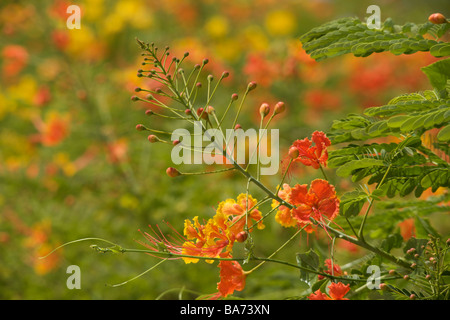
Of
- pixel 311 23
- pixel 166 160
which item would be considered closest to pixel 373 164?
pixel 166 160

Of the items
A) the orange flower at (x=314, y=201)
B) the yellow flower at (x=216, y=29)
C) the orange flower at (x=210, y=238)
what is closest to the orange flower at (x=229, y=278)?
the orange flower at (x=210, y=238)

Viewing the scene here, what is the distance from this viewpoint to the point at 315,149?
31.9 inches

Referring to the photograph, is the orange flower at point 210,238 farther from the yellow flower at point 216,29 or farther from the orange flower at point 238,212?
the yellow flower at point 216,29

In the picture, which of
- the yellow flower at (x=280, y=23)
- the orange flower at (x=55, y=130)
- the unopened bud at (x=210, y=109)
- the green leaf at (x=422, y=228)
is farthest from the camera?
the yellow flower at (x=280, y=23)

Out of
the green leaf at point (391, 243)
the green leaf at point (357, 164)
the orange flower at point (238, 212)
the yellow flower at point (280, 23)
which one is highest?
the yellow flower at point (280, 23)

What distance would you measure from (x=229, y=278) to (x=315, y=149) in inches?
10.2

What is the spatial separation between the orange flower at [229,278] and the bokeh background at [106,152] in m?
0.41

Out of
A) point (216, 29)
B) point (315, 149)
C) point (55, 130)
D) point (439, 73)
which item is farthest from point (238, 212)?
point (216, 29)

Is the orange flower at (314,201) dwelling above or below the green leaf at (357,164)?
below

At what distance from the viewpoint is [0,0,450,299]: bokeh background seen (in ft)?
6.74

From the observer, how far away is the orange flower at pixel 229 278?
771 mm

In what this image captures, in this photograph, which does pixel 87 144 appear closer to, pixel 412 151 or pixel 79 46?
pixel 79 46

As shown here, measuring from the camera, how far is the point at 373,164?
0.75 metres

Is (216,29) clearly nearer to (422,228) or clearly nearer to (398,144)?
(422,228)
